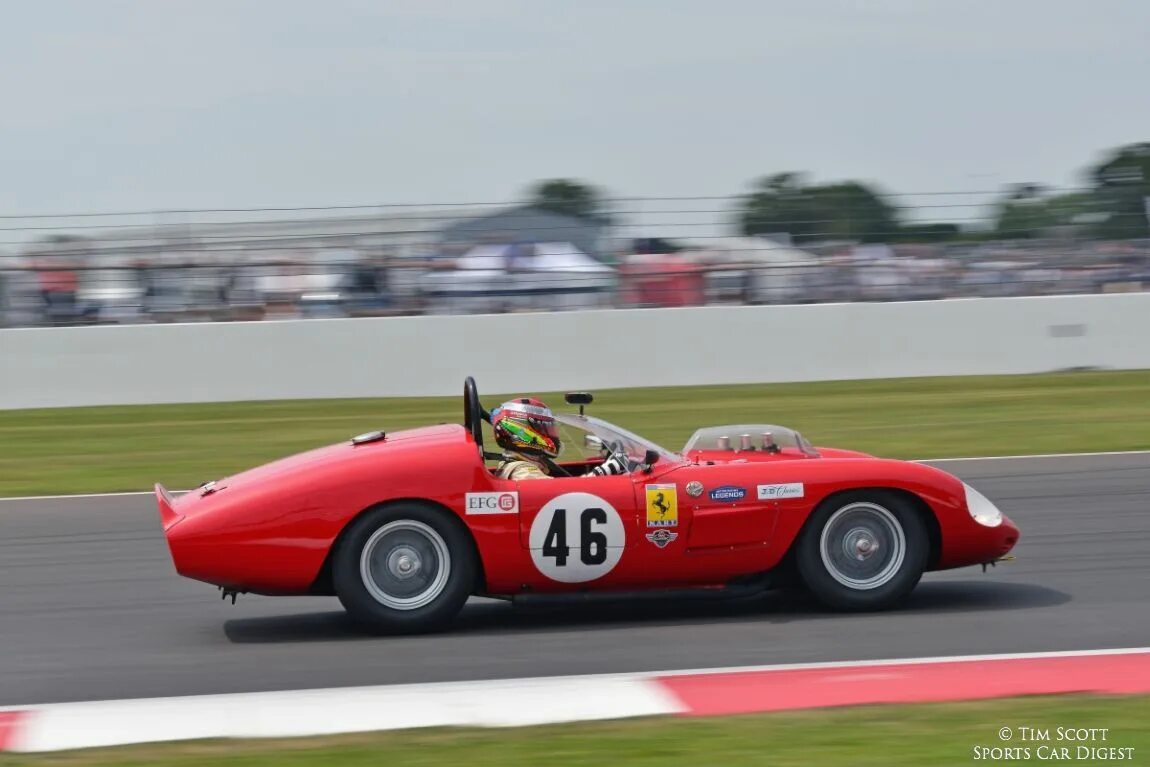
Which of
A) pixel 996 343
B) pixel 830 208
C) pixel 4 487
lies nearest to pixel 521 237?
pixel 830 208

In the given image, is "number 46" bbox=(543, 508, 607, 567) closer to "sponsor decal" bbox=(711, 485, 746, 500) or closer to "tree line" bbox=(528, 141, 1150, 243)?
"sponsor decal" bbox=(711, 485, 746, 500)

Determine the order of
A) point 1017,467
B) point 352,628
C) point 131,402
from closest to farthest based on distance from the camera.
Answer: point 352,628 → point 1017,467 → point 131,402

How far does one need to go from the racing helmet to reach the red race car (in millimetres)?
221

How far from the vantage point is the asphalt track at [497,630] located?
5.61m

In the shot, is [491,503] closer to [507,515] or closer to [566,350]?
[507,515]

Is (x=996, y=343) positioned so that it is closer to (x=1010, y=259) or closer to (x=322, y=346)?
(x=1010, y=259)

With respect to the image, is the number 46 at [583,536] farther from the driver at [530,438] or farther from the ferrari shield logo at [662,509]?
the driver at [530,438]

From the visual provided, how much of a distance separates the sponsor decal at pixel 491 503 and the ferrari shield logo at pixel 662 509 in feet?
1.87

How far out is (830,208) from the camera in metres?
20.7

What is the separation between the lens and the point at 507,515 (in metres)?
6.09

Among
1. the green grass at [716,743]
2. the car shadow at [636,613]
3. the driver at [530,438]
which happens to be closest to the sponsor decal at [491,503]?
the driver at [530,438]

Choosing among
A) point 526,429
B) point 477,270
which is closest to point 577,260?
point 477,270

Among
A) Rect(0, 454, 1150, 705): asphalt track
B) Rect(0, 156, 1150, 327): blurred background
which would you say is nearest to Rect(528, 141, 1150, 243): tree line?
Rect(0, 156, 1150, 327): blurred background

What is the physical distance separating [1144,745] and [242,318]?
15023 millimetres
